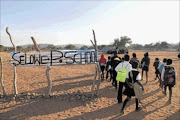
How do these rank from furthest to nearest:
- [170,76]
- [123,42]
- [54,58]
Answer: [123,42] < [54,58] < [170,76]

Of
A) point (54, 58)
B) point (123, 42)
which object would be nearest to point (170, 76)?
point (54, 58)

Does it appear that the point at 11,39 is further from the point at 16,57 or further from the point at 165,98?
the point at 165,98

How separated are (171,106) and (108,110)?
2470 mm

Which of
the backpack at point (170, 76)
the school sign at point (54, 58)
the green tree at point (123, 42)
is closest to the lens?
the backpack at point (170, 76)

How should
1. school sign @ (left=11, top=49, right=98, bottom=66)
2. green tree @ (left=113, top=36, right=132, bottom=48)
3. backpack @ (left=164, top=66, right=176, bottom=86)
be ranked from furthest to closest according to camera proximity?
green tree @ (left=113, top=36, right=132, bottom=48)
school sign @ (left=11, top=49, right=98, bottom=66)
backpack @ (left=164, top=66, right=176, bottom=86)

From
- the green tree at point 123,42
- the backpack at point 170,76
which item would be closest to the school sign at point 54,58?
the backpack at point 170,76

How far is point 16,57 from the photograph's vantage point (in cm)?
519

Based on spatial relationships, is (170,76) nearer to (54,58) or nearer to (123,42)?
(54,58)

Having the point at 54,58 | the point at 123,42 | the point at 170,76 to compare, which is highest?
the point at 123,42

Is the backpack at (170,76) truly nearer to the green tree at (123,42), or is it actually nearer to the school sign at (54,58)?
the school sign at (54,58)

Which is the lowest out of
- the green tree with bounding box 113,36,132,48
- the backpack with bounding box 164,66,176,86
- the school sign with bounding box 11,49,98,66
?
the backpack with bounding box 164,66,176,86

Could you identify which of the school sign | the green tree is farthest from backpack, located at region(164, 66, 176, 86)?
the green tree

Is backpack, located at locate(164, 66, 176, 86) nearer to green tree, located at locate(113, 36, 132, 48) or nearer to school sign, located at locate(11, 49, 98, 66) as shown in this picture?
school sign, located at locate(11, 49, 98, 66)

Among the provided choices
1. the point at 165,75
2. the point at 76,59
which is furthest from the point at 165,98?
the point at 76,59
